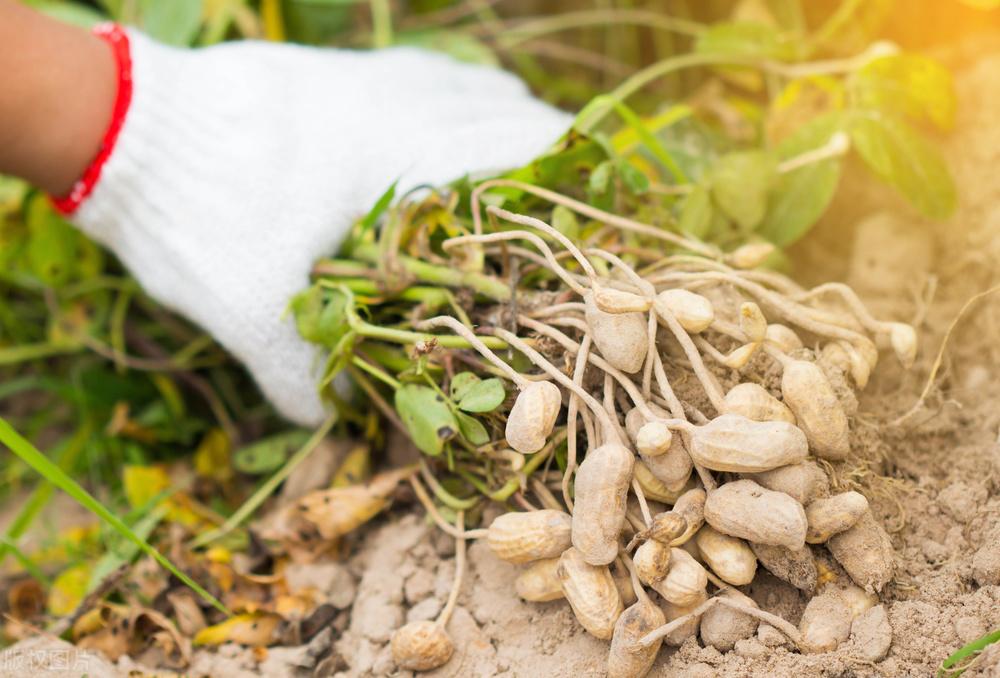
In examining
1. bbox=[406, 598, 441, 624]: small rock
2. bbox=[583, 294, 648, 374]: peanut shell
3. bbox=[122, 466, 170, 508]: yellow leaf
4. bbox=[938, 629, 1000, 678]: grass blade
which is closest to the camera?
bbox=[938, 629, 1000, 678]: grass blade

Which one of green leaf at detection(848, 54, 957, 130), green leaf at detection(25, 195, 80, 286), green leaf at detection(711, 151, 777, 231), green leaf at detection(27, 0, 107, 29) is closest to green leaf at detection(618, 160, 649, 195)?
green leaf at detection(711, 151, 777, 231)

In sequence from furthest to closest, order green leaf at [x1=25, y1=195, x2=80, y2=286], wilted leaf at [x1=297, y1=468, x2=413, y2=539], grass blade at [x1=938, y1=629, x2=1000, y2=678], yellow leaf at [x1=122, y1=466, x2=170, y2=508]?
green leaf at [x1=25, y1=195, x2=80, y2=286] → yellow leaf at [x1=122, y1=466, x2=170, y2=508] → wilted leaf at [x1=297, y1=468, x2=413, y2=539] → grass blade at [x1=938, y1=629, x2=1000, y2=678]

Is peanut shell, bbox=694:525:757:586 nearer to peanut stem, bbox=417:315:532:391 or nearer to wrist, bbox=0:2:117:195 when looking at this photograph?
peanut stem, bbox=417:315:532:391

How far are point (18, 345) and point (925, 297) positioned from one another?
1.46 m

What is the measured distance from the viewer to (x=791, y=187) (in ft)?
3.83

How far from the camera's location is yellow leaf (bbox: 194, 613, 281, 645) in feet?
3.26

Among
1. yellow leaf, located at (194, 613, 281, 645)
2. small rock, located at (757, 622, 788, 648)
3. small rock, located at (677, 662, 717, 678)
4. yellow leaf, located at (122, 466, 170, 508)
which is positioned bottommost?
yellow leaf, located at (122, 466, 170, 508)

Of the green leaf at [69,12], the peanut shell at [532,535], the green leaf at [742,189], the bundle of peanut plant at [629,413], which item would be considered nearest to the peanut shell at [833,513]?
the bundle of peanut plant at [629,413]

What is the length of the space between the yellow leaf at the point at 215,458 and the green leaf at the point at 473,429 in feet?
1.97

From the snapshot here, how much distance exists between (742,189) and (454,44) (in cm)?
63

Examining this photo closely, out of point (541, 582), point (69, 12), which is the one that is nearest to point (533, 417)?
point (541, 582)

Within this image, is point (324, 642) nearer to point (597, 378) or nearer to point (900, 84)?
point (597, 378)

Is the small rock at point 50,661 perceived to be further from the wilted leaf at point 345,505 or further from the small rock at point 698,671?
the small rock at point 698,671

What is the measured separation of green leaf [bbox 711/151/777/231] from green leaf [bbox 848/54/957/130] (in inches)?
7.7
